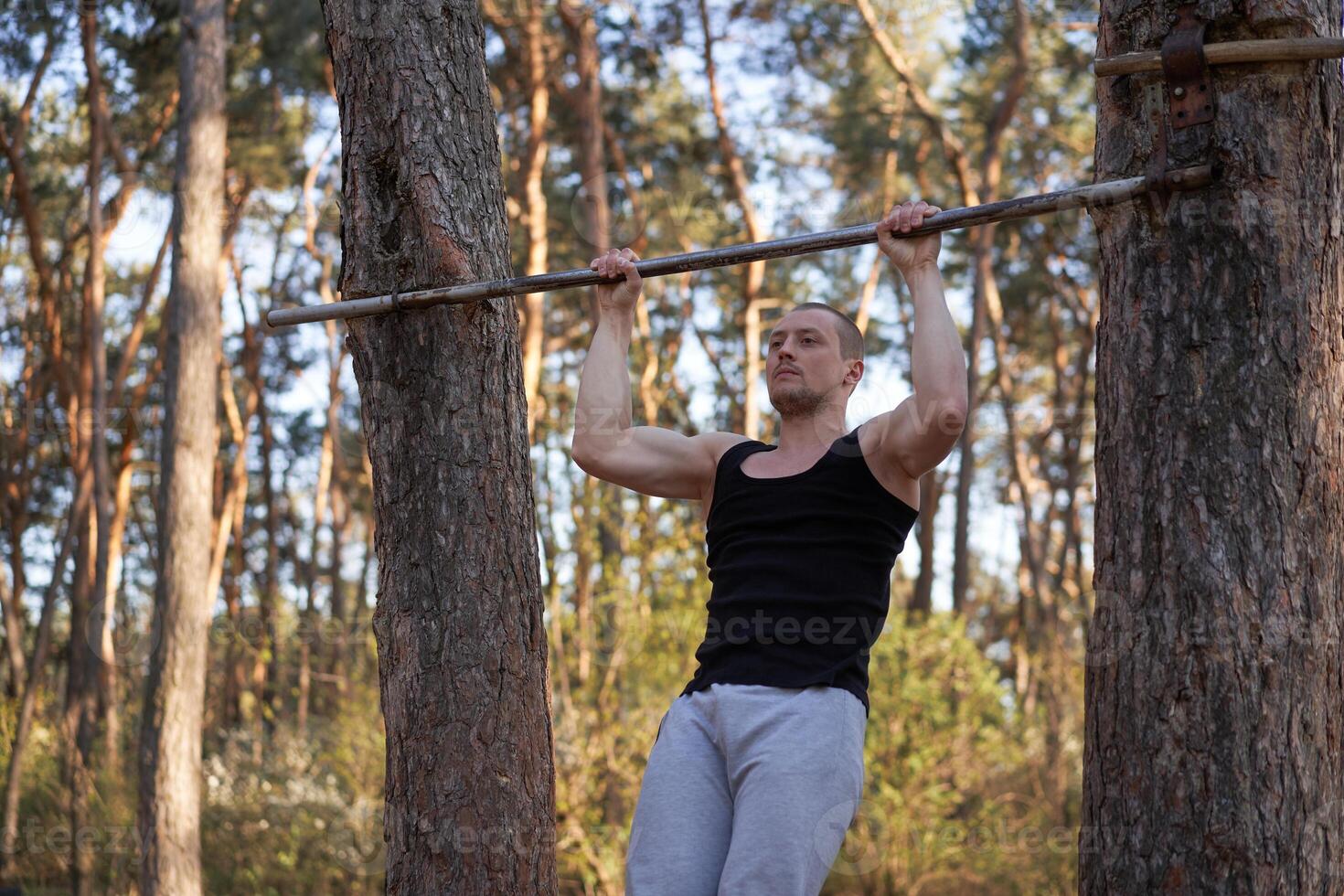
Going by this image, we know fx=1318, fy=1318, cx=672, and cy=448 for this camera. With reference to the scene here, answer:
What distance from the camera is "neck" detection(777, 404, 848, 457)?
2.88m

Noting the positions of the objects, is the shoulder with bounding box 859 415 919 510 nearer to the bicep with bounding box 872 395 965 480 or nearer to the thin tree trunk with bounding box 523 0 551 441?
the bicep with bounding box 872 395 965 480

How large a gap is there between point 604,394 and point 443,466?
426mm

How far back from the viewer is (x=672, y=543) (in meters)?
8.61

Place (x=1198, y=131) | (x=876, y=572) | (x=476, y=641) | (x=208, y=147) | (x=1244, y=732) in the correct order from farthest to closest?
(x=208, y=147)
(x=476, y=641)
(x=876, y=572)
(x=1198, y=131)
(x=1244, y=732)

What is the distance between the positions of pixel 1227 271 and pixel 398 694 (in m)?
1.97

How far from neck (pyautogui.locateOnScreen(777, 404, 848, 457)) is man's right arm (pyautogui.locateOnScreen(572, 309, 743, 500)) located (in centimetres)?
16

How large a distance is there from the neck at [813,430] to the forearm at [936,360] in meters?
0.36

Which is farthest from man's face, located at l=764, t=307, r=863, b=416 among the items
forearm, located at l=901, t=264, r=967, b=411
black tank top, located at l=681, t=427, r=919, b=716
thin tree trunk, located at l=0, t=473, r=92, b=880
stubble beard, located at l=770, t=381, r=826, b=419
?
thin tree trunk, located at l=0, t=473, r=92, b=880

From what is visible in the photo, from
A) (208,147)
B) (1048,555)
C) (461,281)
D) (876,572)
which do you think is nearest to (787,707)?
(876,572)

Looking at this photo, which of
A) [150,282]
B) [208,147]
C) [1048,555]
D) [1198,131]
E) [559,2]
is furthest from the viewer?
[1048,555]

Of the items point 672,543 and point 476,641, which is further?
point 672,543

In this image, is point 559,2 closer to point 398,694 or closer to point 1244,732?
point 398,694

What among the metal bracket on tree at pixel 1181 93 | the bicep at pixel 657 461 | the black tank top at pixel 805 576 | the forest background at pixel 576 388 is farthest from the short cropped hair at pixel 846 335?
the forest background at pixel 576 388

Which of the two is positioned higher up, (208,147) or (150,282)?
(150,282)
